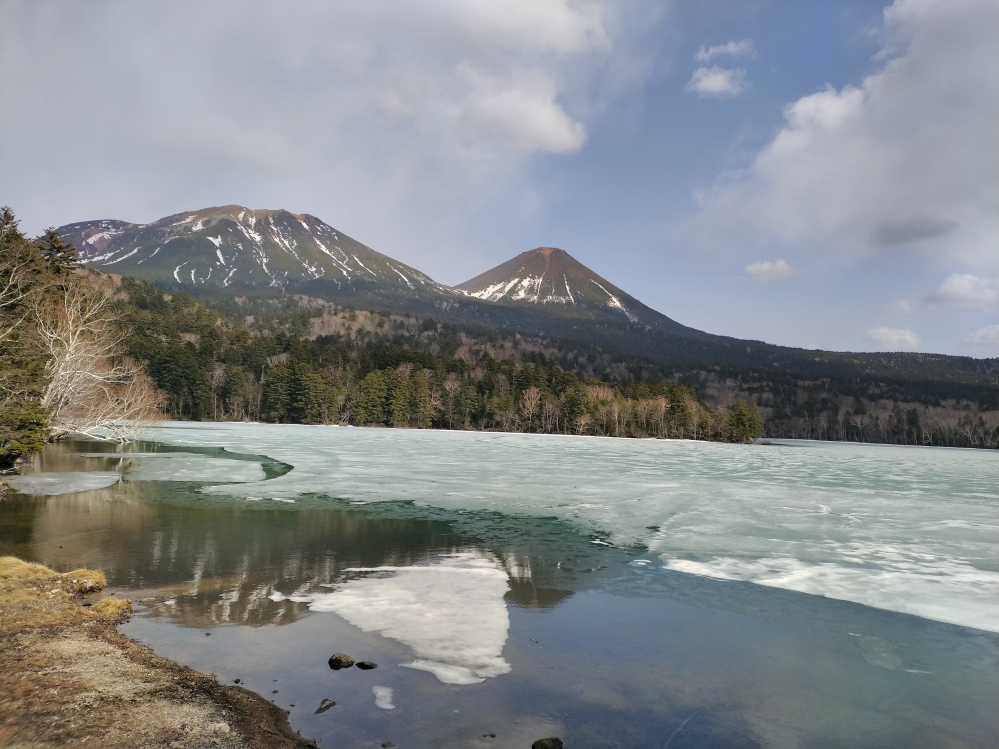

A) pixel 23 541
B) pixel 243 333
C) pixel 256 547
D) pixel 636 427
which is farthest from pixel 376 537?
pixel 243 333

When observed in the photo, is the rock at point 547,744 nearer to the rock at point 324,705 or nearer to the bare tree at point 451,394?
the rock at point 324,705

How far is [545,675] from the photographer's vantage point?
316 inches

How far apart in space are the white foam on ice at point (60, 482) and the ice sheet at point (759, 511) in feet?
15.8

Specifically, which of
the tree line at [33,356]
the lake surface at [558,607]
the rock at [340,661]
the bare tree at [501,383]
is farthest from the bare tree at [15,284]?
the bare tree at [501,383]

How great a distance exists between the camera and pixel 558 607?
1093 centimetres

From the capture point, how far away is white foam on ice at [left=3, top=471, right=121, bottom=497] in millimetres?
21700

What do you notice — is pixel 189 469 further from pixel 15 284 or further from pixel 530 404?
pixel 530 404

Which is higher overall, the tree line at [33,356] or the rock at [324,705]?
the tree line at [33,356]

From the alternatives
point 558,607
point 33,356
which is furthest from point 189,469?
point 558,607

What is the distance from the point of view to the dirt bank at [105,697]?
224 inches

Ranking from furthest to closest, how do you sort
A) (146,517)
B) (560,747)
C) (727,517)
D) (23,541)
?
(727,517) → (146,517) → (23,541) → (560,747)

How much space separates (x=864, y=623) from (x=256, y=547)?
517 inches

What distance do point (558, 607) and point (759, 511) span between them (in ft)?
48.1

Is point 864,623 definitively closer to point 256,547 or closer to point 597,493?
point 256,547
